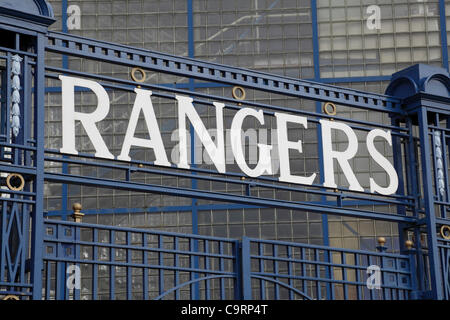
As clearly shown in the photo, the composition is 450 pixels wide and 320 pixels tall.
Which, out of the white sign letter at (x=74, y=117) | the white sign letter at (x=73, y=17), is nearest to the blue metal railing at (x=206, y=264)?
the white sign letter at (x=74, y=117)

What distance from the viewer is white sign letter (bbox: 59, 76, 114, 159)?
11.8 meters

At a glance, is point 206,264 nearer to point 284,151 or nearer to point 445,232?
point 284,151

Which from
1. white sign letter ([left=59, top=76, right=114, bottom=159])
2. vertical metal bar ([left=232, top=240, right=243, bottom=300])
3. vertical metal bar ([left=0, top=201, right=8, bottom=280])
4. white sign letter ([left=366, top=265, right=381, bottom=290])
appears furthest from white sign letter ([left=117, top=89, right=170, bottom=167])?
white sign letter ([left=366, top=265, right=381, bottom=290])

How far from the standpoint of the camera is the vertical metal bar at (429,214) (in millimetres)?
13742

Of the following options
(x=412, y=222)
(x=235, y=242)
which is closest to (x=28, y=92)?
(x=235, y=242)

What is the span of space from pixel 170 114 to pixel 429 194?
1505 centimetres

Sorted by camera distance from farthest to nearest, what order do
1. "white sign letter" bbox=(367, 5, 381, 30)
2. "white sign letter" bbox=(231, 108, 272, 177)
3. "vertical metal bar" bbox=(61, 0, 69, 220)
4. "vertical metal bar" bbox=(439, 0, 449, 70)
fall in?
"white sign letter" bbox=(367, 5, 381, 30) → "vertical metal bar" bbox=(439, 0, 449, 70) → "vertical metal bar" bbox=(61, 0, 69, 220) → "white sign letter" bbox=(231, 108, 272, 177)

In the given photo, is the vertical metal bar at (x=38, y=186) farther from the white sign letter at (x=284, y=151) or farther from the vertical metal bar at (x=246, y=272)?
the white sign letter at (x=284, y=151)

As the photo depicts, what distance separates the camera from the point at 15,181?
10984 mm

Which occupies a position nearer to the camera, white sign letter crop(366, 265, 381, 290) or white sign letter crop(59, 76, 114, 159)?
white sign letter crop(59, 76, 114, 159)

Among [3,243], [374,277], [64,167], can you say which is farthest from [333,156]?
[64,167]

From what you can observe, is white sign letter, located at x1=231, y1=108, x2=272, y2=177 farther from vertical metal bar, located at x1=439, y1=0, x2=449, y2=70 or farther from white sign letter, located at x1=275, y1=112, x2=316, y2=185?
vertical metal bar, located at x1=439, y1=0, x2=449, y2=70

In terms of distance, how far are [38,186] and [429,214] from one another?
5.74 meters

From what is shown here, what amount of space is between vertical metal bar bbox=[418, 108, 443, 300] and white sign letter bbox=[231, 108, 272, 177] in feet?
7.83
